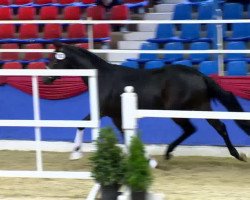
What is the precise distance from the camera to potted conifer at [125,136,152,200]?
22.3ft

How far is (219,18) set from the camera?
10.8 m

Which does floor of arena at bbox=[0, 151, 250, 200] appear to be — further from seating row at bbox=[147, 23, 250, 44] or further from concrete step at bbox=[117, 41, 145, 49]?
concrete step at bbox=[117, 41, 145, 49]

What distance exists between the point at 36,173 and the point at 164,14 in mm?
6002

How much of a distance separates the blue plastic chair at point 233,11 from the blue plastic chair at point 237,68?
2.16 metres

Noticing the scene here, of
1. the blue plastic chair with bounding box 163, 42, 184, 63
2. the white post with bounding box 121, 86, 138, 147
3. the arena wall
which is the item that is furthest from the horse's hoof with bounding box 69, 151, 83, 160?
the white post with bounding box 121, 86, 138, 147

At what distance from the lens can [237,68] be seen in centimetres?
1056

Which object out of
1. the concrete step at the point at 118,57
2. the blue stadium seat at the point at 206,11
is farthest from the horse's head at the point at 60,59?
the blue stadium seat at the point at 206,11

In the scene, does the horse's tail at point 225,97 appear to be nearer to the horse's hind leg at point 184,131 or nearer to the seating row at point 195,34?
the horse's hind leg at point 184,131

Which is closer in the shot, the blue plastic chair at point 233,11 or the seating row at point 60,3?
the blue plastic chair at point 233,11

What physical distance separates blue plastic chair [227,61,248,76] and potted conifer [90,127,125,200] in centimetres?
371

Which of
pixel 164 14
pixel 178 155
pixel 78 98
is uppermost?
pixel 164 14

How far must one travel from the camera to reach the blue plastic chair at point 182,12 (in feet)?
42.3

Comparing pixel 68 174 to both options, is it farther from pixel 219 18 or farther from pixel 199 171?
pixel 219 18

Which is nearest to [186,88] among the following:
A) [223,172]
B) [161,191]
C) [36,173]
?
[223,172]
